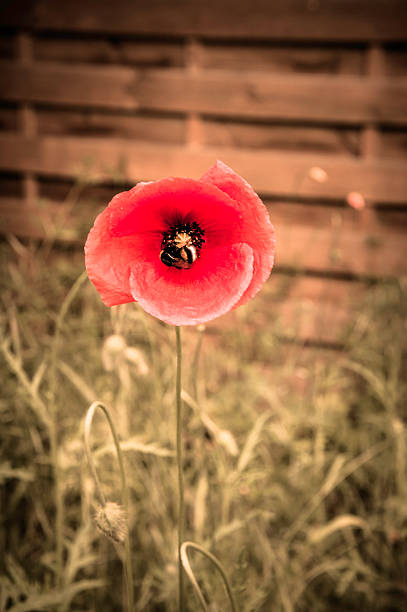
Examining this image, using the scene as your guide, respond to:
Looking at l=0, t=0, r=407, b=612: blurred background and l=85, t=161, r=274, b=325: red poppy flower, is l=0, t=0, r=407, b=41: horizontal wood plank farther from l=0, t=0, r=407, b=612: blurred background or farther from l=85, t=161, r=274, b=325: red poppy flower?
l=85, t=161, r=274, b=325: red poppy flower

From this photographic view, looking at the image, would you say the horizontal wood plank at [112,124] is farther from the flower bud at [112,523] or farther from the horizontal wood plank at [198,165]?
the flower bud at [112,523]

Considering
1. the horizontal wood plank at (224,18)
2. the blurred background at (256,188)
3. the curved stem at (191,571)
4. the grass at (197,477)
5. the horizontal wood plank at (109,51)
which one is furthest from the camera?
the horizontal wood plank at (109,51)

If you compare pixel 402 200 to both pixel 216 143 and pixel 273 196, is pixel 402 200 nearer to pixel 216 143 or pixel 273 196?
pixel 273 196

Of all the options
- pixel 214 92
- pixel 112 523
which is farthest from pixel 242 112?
pixel 112 523

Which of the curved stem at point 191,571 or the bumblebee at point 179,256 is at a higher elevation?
the bumblebee at point 179,256

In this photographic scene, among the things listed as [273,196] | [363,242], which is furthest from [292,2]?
[363,242]

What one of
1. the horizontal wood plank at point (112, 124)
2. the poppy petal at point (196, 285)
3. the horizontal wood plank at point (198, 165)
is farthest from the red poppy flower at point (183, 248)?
the horizontal wood plank at point (112, 124)
